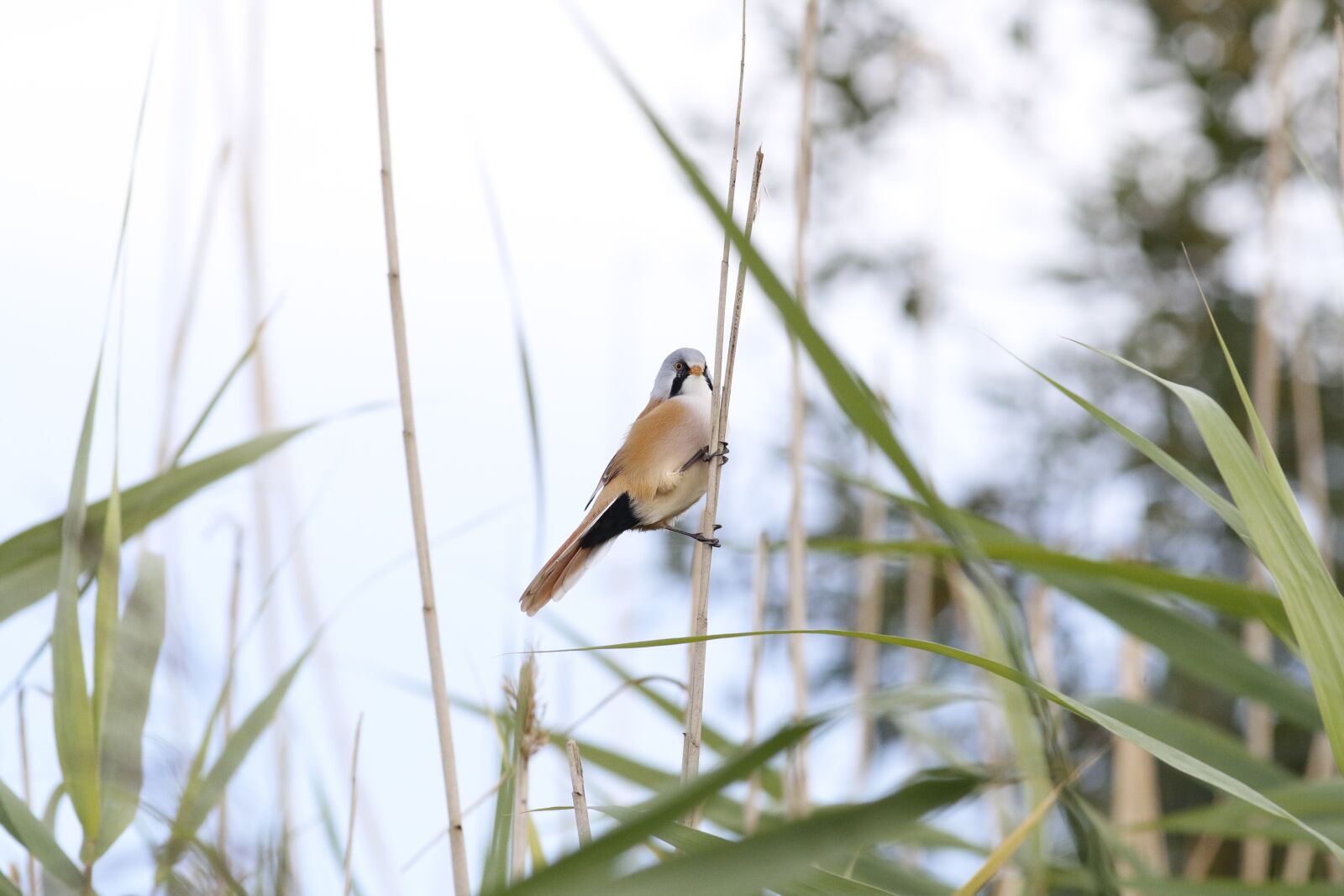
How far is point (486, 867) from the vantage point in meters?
0.95

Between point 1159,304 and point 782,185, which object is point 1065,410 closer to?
point 1159,304

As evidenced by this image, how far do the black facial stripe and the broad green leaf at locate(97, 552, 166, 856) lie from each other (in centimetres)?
57

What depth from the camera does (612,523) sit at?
3.52 feet

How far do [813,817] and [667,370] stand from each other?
86 centimetres

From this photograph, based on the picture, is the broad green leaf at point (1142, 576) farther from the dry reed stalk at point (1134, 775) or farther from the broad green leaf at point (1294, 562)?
the dry reed stalk at point (1134, 775)

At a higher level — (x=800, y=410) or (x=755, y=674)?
(x=800, y=410)

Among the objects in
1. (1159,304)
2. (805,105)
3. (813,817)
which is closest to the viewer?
(813,817)

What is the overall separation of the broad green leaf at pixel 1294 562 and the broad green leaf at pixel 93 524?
88 cm

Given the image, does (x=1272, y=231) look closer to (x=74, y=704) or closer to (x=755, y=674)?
(x=755, y=674)

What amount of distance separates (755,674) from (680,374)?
0.47m

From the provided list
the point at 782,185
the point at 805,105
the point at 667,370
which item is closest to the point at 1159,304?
the point at 782,185

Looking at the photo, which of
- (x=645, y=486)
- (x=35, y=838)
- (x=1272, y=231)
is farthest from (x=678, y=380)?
(x=1272, y=231)

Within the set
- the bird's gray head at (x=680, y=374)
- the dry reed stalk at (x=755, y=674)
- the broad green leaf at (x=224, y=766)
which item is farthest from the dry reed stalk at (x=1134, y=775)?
the broad green leaf at (x=224, y=766)

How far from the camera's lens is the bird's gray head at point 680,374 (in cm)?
129
